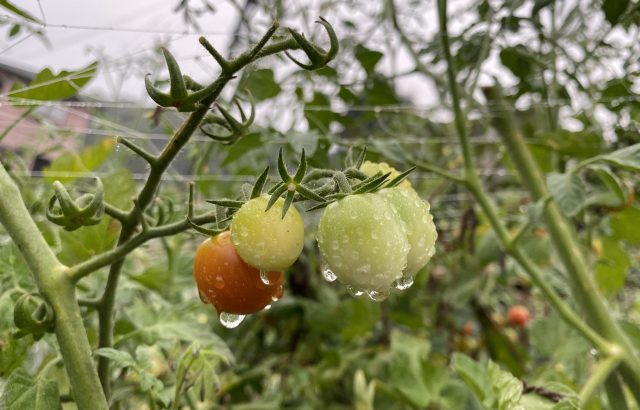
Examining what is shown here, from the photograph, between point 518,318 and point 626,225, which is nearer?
point 626,225

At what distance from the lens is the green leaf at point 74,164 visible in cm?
78

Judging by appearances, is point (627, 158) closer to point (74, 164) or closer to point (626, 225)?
point (626, 225)

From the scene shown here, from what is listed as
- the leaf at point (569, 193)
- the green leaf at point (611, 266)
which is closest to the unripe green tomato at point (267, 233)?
the leaf at point (569, 193)

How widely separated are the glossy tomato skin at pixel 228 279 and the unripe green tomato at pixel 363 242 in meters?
0.07

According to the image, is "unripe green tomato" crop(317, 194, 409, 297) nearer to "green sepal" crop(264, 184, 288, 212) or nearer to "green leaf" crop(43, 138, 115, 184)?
"green sepal" crop(264, 184, 288, 212)

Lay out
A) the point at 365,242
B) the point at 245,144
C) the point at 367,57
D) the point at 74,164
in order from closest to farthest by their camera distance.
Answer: the point at 365,242, the point at 245,144, the point at 367,57, the point at 74,164

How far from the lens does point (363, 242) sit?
342mm

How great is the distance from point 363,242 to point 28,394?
0.30 metres

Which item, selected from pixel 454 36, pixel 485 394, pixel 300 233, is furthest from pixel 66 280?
pixel 454 36

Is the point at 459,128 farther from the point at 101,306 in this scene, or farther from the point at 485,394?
the point at 101,306

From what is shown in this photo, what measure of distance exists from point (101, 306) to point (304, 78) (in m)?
0.82

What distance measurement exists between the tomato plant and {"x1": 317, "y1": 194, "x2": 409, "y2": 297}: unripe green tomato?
0.07 metres

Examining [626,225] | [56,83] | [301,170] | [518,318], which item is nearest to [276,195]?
[301,170]

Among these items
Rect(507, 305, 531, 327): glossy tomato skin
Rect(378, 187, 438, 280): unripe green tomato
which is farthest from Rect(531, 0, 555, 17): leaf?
Rect(507, 305, 531, 327): glossy tomato skin
